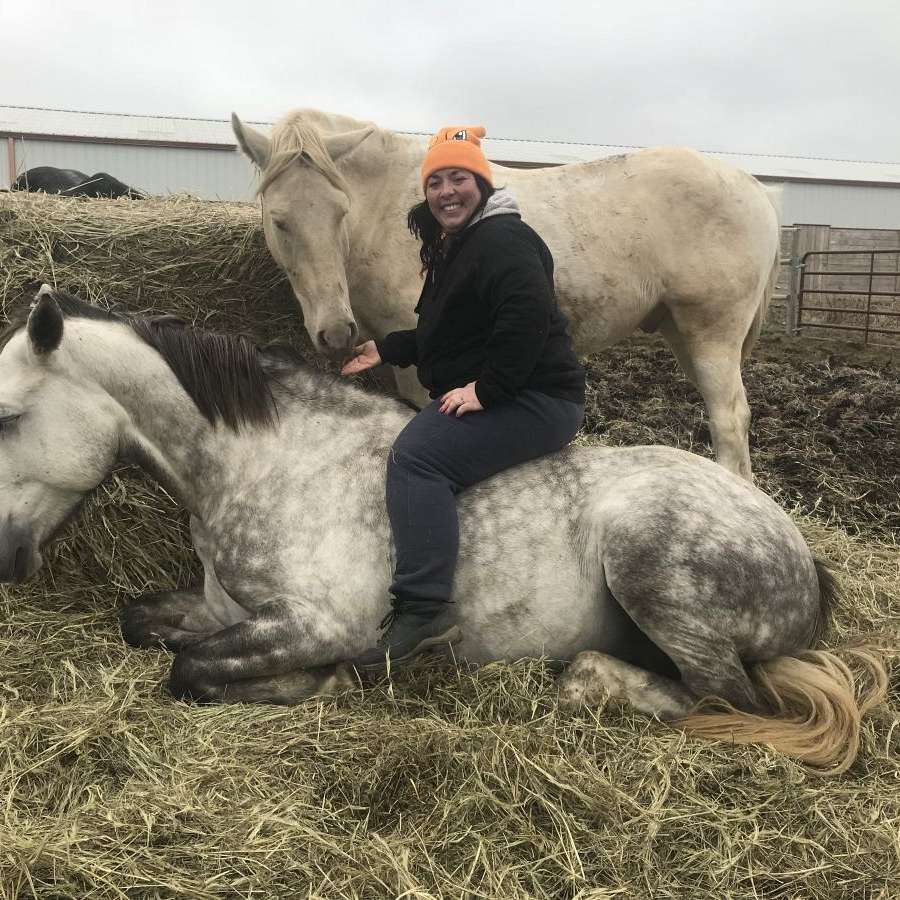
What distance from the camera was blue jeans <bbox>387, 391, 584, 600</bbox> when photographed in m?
2.92

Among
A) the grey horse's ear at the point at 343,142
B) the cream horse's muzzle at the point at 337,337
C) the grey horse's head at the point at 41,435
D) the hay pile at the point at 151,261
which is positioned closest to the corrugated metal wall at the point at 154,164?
the hay pile at the point at 151,261

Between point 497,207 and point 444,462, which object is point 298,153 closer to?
point 497,207

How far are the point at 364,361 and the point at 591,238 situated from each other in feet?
6.31

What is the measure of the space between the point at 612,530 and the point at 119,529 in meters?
2.37

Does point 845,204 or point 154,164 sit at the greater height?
point 154,164

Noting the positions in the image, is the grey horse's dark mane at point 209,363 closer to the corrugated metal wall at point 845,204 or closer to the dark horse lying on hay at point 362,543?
the dark horse lying on hay at point 362,543

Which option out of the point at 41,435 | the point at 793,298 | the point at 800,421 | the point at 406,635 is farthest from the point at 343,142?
the point at 793,298

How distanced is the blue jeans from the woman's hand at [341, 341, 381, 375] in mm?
587

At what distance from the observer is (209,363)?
315cm

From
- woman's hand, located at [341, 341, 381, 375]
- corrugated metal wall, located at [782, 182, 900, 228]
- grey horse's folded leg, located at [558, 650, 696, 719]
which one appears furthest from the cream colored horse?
corrugated metal wall, located at [782, 182, 900, 228]

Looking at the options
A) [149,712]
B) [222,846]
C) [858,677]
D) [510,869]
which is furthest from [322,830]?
[858,677]

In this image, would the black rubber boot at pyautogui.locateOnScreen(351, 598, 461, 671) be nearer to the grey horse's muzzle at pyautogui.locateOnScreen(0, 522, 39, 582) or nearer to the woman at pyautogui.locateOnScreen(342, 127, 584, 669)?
the woman at pyautogui.locateOnScreen(342, 127, 584, 669)

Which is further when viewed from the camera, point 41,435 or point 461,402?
point 461,402

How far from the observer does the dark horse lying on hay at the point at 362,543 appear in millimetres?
2850
